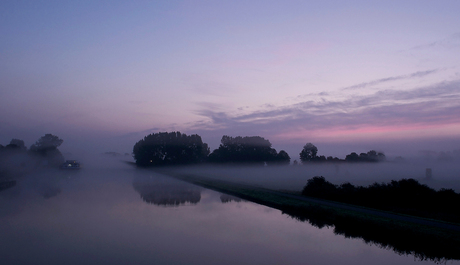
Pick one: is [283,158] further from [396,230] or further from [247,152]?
[396,230]

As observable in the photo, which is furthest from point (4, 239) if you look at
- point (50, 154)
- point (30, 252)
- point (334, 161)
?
point (50, 154)

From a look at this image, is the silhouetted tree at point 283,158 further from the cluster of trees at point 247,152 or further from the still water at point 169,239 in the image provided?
the still water at point 169,239

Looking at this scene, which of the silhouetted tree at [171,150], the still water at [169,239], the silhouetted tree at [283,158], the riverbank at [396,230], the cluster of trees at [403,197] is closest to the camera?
the still water at [169,239]

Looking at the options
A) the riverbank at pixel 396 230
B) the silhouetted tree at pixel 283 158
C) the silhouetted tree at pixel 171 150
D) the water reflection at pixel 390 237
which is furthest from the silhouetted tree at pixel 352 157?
the water reflection at pixel 390 237

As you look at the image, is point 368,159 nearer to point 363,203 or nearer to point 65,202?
point 363,203

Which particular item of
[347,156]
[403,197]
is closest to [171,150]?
[347,156]

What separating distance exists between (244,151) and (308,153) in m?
22.2

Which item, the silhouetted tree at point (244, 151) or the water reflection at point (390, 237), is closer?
the water reflection at point (390, 237)

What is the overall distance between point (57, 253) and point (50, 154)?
116 m

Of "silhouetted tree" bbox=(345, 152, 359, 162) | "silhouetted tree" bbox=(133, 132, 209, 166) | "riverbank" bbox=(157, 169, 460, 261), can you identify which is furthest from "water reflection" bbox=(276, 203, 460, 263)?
"silhouetted tree" bbox=(345, 152, 359, 162)

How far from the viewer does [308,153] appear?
4360 inches

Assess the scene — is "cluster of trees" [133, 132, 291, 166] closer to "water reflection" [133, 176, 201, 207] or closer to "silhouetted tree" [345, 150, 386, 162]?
"silhouetted tree" [345, 150, 386, 162]

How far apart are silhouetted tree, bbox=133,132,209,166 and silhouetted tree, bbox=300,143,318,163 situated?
30.1 metres

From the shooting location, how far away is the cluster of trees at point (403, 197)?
787 inches
